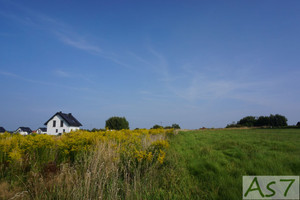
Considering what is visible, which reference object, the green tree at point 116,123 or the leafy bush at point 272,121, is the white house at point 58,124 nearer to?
the green tree at point 116,123

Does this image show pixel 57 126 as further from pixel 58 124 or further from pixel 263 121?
pixel 263 121

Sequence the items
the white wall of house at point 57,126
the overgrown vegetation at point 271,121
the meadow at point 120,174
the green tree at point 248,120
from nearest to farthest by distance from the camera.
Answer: the meadow at point 120,174, the white wall of house at point 57,126, the overgrown vegetation at point 271,121, the green tree at point 248,120

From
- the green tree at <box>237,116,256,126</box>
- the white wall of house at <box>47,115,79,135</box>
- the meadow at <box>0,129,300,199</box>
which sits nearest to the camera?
the meadow at <box>0,129,300,199</box>

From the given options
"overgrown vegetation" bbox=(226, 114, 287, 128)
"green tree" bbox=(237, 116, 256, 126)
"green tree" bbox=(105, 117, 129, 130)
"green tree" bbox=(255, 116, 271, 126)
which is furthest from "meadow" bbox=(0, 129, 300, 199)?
"green tree" bbox=(237, 116, 256, 126)

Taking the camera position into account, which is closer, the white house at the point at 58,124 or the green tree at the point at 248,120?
the white house at the point at 58,124

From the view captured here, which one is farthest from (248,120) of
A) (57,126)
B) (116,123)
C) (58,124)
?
(57,126)

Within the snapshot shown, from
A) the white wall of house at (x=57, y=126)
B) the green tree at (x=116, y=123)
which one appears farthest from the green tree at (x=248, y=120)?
the white wall of house at (x=57, y=126)

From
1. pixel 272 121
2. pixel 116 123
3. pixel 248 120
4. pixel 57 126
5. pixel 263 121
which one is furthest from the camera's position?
pixel 248 120

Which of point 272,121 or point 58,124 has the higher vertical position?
point 58,124

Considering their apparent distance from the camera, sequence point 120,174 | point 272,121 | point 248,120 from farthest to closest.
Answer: point 248,120 → point 272,121 → point 120,174

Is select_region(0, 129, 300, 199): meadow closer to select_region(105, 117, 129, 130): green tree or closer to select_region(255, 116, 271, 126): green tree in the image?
select_region(105, 117, 129, 130): green tree

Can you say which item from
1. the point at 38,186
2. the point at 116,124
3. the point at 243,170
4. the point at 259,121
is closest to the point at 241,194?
the point at 243,170

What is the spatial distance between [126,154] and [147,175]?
46.3 inches

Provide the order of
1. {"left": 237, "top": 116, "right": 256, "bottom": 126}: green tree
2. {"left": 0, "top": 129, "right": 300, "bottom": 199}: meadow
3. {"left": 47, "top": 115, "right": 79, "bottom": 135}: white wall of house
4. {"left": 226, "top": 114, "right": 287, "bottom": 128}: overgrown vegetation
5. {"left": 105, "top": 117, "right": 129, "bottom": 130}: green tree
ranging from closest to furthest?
{"left": 0, "top": 129, "right": 300, "bottom": 199}: meadow < {"left": 47, "top": 115, "right": 79, "bottom": 135}: white wall of house < {"left": 105, "top": 117, "right": 129, "bottom": 130}: green tree < {"left": 226, "top": 114, "right": 287, "bottom": 128}: overgrown vegetation < {"left": 237, "top": 116, "right": 256, "bottom": 126}: green tree
